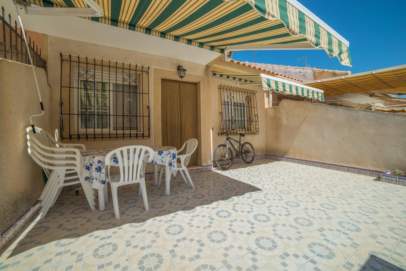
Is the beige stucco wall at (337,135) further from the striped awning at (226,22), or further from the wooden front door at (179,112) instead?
the wooden front door at (179,112)

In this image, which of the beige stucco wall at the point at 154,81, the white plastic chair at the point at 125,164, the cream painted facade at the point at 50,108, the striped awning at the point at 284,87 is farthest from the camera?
the striped awning at the point at 284,87

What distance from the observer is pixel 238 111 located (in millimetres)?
7375

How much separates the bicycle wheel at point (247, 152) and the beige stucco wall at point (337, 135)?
134 cm

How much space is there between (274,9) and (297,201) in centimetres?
307

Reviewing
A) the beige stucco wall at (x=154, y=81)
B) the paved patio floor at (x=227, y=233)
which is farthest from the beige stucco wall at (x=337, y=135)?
the beige stucco wall at (x=154, y=81)

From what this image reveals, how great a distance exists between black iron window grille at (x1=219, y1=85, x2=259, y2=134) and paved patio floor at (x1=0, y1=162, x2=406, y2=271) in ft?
11.4

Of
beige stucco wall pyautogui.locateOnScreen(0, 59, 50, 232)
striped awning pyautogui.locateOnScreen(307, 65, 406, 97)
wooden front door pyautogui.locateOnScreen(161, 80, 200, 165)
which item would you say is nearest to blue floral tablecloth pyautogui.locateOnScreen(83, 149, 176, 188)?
beige stucco wall pyautogui.locateOnScreen(0, 59, 50, 232)

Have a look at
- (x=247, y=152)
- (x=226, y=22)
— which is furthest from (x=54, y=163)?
(x=247, y=152)

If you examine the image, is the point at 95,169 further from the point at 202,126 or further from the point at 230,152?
the point at 230,152

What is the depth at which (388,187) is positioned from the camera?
417 cm

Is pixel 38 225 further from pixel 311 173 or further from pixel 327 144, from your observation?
pixel 327 144

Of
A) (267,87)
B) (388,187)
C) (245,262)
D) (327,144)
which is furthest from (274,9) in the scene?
(327,144)

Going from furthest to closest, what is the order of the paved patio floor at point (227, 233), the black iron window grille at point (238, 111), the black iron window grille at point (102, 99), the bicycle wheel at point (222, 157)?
the black iron window grille at point (238, 111) → the bicycle wheel at point (222, 157) → the black iron window grille at point (102, 99) → the paved patio floor at point (227, 233)

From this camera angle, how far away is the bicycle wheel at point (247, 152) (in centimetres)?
688
